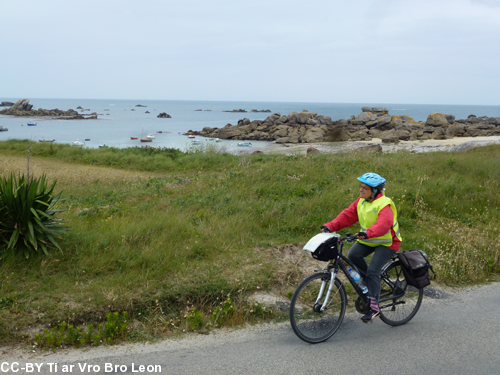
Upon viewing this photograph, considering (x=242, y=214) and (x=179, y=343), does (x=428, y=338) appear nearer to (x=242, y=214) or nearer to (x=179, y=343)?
(x=179, y=343)

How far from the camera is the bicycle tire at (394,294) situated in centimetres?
474

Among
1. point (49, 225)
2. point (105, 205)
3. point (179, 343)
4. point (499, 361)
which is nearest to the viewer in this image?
point (499, 361)

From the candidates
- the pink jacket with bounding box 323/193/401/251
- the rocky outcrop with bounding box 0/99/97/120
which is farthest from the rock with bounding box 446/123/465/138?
the rocky outcrop with bounding box 0/99/97/120

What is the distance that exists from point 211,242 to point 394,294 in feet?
10.3

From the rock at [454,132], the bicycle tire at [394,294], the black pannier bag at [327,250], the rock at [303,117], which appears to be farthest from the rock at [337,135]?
the black pannier bag at [327,250]

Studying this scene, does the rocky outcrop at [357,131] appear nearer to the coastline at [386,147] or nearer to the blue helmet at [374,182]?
the coastline at [386,147]

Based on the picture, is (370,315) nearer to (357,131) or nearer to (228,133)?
(357,131)

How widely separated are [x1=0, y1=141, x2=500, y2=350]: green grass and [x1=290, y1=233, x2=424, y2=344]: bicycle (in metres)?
0.69

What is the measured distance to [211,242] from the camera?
6.75 m

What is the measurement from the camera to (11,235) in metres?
5.69

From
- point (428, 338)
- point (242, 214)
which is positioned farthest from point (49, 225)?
point (428, 338)

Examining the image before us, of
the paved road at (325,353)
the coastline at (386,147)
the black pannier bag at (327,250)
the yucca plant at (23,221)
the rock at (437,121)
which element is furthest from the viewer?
the rock at (437,121)

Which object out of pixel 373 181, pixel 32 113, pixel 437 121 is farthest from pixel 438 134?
pixel 32 113

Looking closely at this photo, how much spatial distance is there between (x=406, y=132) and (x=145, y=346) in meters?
49.3
